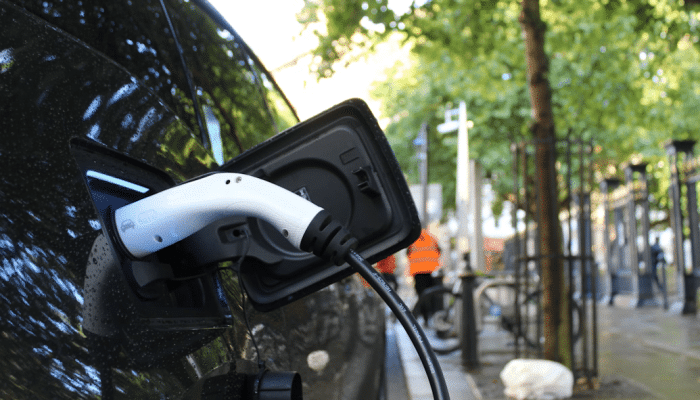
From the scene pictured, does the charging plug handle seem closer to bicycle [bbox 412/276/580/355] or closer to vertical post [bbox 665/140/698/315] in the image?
bicycle [bbox 412/276/580/355]

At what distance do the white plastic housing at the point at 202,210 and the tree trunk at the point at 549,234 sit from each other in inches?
214

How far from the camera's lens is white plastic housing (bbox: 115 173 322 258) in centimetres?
85

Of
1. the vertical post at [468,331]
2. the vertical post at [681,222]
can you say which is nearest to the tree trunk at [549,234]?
the vertical post at [468,331]

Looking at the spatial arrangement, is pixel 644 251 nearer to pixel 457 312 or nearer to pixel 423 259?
pixel 423 259

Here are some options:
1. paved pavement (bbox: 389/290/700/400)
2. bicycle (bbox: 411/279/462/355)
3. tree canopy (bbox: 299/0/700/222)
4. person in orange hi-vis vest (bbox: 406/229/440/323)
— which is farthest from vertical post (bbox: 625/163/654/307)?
bicycle (bbox: 411/279/462/355)

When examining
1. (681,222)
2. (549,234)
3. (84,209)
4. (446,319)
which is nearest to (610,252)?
(681,222)

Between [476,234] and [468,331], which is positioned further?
[476,234]

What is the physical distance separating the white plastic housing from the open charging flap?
0.15 m

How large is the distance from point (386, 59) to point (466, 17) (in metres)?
13.0

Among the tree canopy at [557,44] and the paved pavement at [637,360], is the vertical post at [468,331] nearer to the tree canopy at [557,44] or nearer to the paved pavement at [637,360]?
the paved pavement at [637,360]

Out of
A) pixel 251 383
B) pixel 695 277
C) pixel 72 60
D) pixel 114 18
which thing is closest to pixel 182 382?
pixel 251 383

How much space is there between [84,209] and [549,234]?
575cm

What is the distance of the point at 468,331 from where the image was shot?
803cm

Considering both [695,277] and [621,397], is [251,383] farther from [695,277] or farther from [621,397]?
[695,277]
